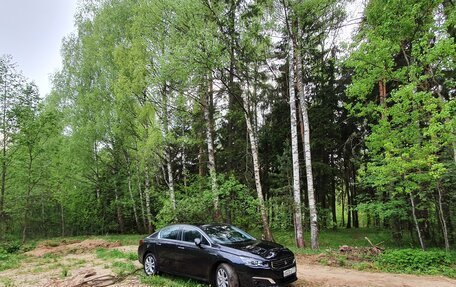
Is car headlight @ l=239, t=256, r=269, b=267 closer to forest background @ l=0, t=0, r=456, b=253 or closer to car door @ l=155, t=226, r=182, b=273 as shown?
car door @ l=155, t=226, r=182, b=273

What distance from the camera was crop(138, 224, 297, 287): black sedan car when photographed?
5996 mm

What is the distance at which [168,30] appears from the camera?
49.5 ft

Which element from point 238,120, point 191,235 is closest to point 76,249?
point 191,235

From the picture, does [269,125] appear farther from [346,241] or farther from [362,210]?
[362,210]

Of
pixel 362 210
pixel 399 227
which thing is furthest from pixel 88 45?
pixel 399 227

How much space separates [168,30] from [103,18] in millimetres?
9469

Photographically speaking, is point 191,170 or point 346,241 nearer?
point 346,241

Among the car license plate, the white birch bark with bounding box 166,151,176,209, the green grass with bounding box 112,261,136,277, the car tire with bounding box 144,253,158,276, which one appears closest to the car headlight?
the car license plate

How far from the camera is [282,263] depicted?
6.24 m

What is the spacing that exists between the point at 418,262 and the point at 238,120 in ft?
42.0

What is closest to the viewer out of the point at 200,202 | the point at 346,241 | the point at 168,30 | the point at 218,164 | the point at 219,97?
the point at 200,202

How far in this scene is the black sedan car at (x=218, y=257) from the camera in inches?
236

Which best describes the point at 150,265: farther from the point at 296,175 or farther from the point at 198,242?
the point at 296,175

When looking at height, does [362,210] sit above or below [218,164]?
below
